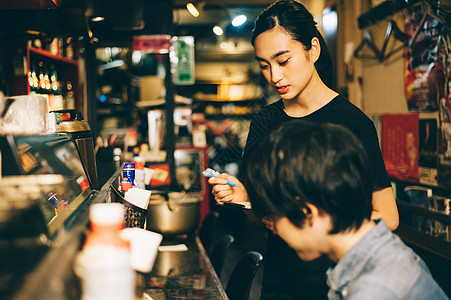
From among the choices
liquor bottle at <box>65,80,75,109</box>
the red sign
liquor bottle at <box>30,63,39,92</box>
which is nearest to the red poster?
the red sign

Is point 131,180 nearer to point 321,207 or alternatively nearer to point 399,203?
point 321,207

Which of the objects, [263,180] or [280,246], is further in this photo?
[280,246]

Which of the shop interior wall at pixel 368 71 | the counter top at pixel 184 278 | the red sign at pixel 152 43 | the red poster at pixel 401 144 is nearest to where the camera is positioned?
the counter top at pixel 184 278

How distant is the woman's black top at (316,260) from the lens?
66.6 inches

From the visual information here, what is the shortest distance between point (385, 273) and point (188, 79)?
6.26 metres

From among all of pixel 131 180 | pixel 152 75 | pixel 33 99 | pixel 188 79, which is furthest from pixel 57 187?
pixel 152 75

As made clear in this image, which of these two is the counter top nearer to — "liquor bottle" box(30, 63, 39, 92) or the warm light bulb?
"liquor bottle" box(30, 63, 39, 92)

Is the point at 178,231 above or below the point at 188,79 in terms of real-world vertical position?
below

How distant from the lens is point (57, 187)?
148cm

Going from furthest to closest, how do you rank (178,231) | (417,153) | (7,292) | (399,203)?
1. (399,203)
2. (417,153)
3. (178,231)
4. (7,292)

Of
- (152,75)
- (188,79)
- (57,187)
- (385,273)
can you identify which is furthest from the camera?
(152,75)

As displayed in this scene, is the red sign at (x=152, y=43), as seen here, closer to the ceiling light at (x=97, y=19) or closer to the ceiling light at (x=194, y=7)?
the ceiling light at (x=194, y=7)

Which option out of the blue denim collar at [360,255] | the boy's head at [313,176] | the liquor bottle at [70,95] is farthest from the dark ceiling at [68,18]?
the blue denim collar at [360,255]

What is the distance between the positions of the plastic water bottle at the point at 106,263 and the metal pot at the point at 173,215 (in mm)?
→ 1814
